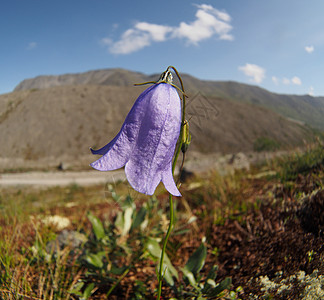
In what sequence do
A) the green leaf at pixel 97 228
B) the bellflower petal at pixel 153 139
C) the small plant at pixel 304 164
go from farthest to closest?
the small plant at pixel 304 164
the green leaf at pixel 97 228
the bellflower petal at pixel 153 139

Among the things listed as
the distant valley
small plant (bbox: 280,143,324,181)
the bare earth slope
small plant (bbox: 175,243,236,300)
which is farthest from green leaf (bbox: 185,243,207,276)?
the bare earth slope

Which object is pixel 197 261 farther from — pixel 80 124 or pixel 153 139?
pixel 80 124

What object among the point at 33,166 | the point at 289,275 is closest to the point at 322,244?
the point at 289,275

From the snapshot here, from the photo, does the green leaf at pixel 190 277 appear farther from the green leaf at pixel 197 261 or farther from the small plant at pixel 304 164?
the small plant at pixel 304 164

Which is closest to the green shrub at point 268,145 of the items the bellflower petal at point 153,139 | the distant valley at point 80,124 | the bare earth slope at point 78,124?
the bellflower petal at point 153,139

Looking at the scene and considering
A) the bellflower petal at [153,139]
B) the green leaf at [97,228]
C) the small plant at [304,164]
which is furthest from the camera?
the small plant at [304,164]

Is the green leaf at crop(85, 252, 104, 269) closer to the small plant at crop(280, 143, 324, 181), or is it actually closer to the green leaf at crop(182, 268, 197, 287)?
the green leaf at crop(182, 268, 197, 287)

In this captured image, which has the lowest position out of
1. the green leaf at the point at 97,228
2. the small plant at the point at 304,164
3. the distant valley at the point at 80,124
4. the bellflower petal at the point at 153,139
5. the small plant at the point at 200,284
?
the small plant at the point at 200,284

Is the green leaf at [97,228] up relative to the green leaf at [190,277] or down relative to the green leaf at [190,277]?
up

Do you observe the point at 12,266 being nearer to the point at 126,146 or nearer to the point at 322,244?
the point at 126,146
